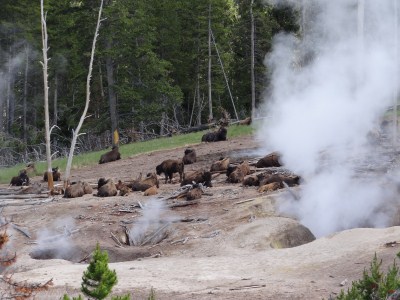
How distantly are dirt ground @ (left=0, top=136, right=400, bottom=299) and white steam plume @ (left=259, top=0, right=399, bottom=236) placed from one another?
1453 mm

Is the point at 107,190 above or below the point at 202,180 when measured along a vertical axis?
below

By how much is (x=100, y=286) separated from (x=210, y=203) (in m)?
9.52

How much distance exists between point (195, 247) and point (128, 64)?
94.6ft

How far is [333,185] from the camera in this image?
560 inches

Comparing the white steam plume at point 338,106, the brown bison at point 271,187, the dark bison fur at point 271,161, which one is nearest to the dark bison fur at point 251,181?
the brown bison at point 271,187

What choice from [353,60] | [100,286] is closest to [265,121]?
[353,60]

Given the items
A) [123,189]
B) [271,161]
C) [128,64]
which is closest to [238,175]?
[271,161]

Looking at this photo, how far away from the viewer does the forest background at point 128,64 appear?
1430 inches

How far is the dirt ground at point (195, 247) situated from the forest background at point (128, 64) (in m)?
18.8

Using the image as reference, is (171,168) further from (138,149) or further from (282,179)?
(138,149)

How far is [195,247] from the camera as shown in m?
12.1

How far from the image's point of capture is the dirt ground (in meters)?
8.90

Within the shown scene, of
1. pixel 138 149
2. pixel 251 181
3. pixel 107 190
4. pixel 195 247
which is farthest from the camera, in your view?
pixel 138 149

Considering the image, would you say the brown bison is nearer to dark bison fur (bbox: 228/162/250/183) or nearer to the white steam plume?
the white steam plume
